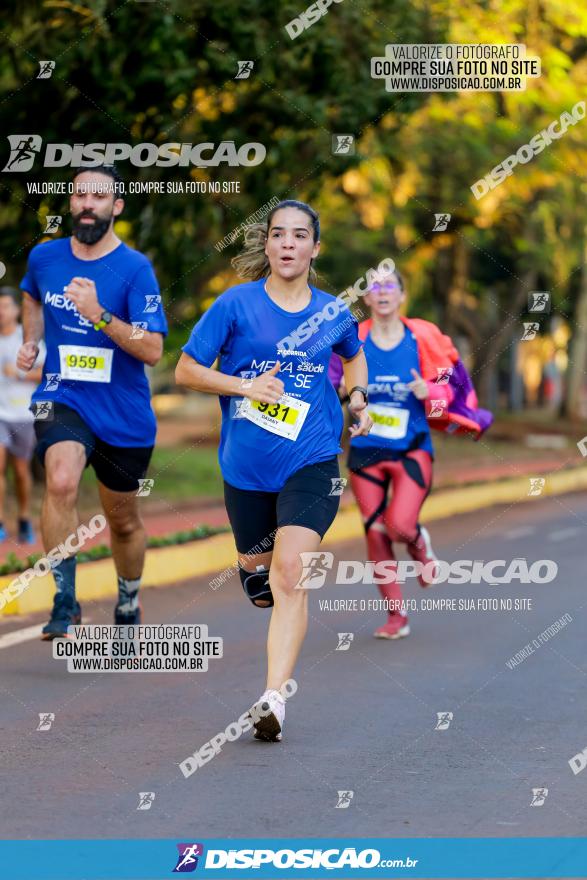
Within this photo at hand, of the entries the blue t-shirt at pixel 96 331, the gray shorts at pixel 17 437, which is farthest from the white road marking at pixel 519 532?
the blue t-shirt at pixel 96 331

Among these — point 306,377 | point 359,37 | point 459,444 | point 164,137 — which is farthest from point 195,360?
point 459,444

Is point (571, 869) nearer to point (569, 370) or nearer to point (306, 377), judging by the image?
point (306, 377)

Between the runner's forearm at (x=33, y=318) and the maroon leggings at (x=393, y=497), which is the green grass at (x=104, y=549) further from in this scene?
the runner's forearm at (x=33, y=318)

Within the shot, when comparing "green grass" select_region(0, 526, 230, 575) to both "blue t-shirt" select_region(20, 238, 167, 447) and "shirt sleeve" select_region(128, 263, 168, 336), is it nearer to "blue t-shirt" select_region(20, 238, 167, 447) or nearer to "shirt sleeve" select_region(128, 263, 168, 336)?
"blue t-shirt" select_region(20, 238, 167, 447)

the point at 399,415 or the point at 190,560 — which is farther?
the point at 190,560

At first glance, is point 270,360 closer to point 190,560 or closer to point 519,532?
point 190,560

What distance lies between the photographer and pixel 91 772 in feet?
20.6

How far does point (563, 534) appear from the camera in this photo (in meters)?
16.5

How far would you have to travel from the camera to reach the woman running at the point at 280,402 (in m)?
6.82

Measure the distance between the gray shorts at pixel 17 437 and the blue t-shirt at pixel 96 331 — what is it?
4734mm

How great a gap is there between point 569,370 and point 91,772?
2856 centimetres

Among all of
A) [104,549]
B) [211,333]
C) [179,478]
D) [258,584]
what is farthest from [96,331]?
[179,478]

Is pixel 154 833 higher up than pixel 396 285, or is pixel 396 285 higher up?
pixel 396 285

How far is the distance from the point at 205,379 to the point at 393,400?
2934 millimetres
